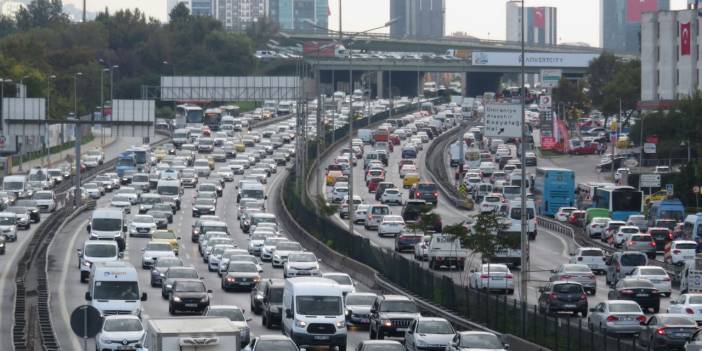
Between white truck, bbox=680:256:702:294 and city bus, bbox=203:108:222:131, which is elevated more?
city bus, bbox=203:108:222:131

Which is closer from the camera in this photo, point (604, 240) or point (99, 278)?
point (99, 278)

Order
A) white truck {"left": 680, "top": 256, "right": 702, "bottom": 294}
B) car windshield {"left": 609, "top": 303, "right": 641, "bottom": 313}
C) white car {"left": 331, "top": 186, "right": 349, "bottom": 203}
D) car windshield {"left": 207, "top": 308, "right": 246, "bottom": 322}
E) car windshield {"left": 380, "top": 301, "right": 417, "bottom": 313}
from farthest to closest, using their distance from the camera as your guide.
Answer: white car {"left": 331, "top": 186, "right": 349, "bottom": 203} → white truck {"left": 680, "top": 256, "right": 702, "bottom": 294} → car windshield {"left": 380, "top": 301, "right": 417, "bottom": 313} → car windshield {"left": 609, "top": 303, "right": 641, "bottom": 313} → car windshield {"left": 207, "top": 308, "right": 246, "bottom": 322}

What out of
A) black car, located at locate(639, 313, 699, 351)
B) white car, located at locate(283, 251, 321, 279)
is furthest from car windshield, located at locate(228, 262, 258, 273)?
black car, located at locate(639, 313, 699, 351)

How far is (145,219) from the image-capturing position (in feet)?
256

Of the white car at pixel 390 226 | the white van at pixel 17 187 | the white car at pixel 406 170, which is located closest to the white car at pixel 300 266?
the white car at pixel 390 226

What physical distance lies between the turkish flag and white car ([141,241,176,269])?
8394cm

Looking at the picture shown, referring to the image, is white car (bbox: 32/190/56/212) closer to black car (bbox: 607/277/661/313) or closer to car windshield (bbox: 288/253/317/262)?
car windshield (bbox: 288/253/317/262)

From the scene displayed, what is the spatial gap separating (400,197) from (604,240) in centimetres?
2390

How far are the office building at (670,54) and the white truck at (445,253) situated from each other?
78.2m

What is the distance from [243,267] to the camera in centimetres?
5522

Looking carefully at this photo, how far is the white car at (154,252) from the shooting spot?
62281 millimetres

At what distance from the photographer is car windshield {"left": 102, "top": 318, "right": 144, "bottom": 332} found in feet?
123

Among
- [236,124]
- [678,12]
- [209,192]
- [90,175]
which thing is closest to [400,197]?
[209,192]

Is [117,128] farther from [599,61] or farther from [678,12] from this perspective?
[599,61]
